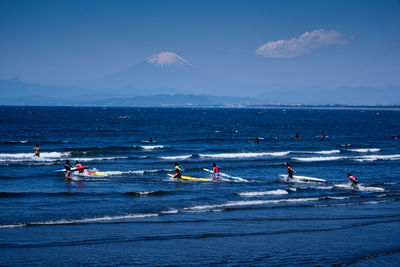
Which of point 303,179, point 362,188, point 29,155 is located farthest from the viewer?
point 29,155

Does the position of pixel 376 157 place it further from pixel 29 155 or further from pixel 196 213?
pixel 29 155

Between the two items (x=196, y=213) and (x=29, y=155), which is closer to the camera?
(x=196, y=213)

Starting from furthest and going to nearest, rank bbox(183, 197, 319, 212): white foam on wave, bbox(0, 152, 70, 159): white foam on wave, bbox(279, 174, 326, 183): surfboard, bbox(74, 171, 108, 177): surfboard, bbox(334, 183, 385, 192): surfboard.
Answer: bbox(0, 152, 70, 159): white foam on wave → bbox(74, 171, 108, 177): surfboard → bbox(279, 174, 326, 183): surfboard → bbox(334, 183, 385, 192): surfboard → bbox(183, 197, 319, 212): white foam on wave

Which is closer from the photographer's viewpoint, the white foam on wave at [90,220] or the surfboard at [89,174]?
the white foam on wave at [90,220]

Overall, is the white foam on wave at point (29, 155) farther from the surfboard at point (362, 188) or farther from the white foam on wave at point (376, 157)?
the white foam on wave at point (376, 157)

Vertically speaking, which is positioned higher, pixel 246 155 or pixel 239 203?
pixel 246 155

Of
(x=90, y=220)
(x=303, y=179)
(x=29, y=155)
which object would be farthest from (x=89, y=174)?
(x=303, y=179)

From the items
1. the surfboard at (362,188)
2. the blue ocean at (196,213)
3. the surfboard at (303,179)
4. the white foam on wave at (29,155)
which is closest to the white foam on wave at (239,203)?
the blue ocean at (196,213)

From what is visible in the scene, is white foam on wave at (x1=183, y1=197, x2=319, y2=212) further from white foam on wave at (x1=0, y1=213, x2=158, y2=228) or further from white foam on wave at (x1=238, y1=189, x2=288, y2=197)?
white foam on wave at (x1=0, y1=213, x2=158, y2=228)

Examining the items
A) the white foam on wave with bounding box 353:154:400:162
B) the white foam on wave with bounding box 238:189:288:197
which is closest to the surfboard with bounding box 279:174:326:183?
the white foam on wave with bounding box 238:189:288:197

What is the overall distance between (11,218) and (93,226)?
398 centimetres

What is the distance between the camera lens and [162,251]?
1582 centimetres

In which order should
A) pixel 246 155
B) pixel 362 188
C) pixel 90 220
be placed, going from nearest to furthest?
pixel 90 220, pixel 362 188, pixel 246 155

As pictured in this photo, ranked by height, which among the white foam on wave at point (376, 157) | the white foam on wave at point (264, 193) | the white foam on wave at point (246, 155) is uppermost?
the white foam on wave at point (376, 157)
